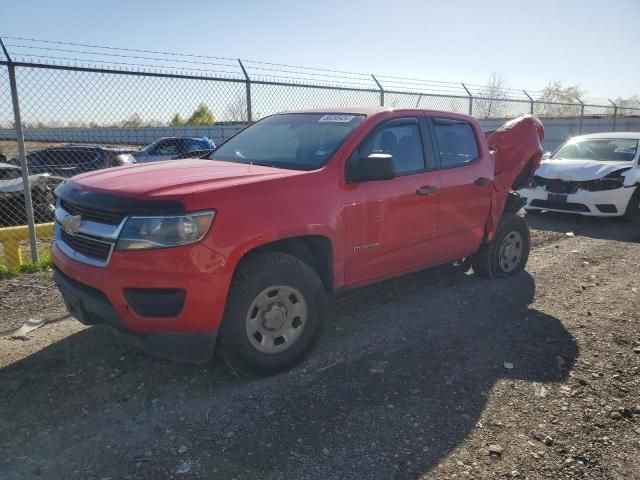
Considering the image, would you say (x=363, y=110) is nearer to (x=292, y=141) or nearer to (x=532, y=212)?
(x=292, y=141)

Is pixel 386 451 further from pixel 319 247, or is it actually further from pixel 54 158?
pixel 54 158

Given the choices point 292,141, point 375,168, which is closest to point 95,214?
point 292,141

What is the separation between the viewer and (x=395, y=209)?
4.02 m

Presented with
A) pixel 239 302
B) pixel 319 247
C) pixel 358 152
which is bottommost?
pixel 239 302

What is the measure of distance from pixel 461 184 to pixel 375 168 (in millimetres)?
1422

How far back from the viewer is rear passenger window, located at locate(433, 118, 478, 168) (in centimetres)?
461

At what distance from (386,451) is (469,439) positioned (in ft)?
1.59

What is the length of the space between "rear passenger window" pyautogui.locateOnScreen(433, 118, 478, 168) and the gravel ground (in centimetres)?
137

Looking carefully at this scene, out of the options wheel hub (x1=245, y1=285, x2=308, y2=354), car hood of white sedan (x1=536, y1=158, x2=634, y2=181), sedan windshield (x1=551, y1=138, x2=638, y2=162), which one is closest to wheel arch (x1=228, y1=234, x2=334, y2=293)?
wheel hub (x1=245, y1=285, x2=308, y2=354)

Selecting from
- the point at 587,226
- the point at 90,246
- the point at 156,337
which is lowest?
the point at 587,226

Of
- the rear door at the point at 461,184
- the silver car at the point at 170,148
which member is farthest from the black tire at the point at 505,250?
the silver car at the point at 170,148

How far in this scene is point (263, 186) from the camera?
3244mm

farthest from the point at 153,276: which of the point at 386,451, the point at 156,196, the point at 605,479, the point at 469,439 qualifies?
the point at 605,479

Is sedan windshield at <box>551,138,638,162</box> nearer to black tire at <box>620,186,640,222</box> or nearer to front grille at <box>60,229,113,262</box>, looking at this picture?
black tire at <box>620,186,640,222</box>
